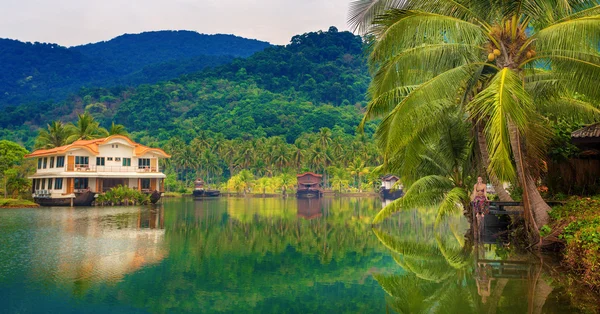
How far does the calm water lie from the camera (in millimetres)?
7730

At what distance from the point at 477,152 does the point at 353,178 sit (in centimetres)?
6191

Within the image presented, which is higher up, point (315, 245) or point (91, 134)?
point (91, 134)

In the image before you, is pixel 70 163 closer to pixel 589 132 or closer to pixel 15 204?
pixel 15 204

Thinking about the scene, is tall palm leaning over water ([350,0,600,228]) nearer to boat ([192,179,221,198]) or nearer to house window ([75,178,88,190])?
house window ([75,178,88,190])

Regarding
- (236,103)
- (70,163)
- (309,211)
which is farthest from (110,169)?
(236,103)

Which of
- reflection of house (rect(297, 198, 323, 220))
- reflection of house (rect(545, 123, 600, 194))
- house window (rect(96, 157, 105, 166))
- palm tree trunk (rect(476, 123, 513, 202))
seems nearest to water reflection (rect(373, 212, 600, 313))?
palm tree trunk (rect(476, 123, 513, 202))

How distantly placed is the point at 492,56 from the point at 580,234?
168 inches

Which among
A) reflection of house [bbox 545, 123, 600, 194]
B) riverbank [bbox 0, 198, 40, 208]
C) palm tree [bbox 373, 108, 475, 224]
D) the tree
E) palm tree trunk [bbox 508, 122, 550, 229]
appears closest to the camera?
palm tree trunk [bbox 508, 122, 550, 229]

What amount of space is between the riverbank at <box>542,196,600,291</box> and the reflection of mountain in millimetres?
8050

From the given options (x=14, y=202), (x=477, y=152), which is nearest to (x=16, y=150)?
(x=14, y=202)

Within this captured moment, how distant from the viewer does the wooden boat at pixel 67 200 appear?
4125 cm

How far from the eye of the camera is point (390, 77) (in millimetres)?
12578

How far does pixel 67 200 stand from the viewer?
4162cm

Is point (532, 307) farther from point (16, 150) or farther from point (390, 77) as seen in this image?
point (16, 150)
